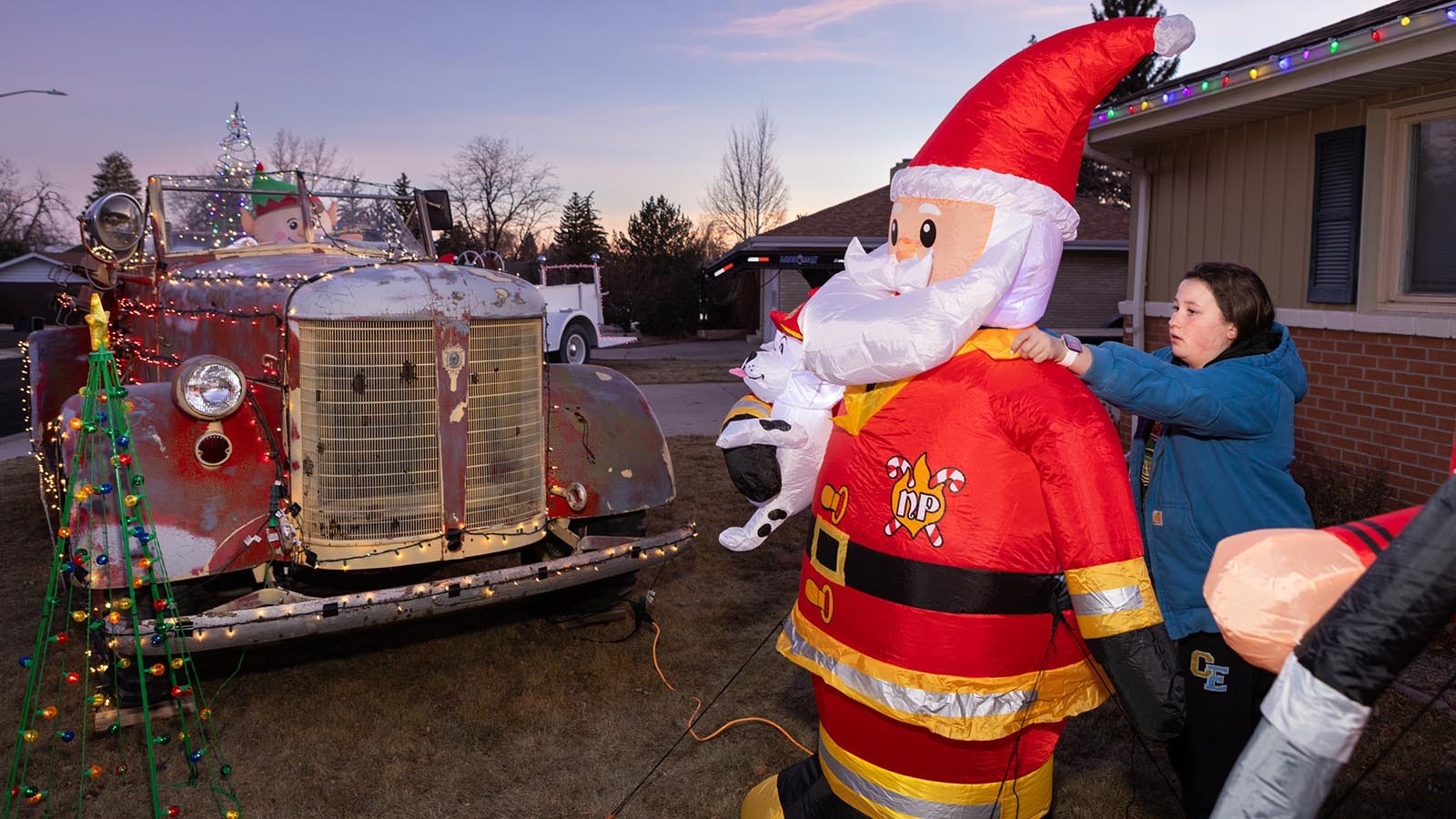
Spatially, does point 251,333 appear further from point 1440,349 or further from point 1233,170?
point 1233,170

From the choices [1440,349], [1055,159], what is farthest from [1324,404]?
[1055,159]

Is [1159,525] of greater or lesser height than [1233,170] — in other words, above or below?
below

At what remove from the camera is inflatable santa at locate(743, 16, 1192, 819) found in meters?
2.26

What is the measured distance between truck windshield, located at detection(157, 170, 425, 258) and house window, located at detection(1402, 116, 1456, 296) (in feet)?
19.1

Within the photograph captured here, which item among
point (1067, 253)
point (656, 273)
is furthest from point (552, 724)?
point (656, 273)

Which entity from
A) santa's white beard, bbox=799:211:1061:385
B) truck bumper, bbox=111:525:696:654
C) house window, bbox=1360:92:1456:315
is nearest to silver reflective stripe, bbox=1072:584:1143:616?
santa's white beard, bbox=799:211:1061:385

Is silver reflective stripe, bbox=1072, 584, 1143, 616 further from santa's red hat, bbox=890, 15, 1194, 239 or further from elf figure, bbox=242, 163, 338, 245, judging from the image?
elf figure, bbox=242, 163, 338, 245

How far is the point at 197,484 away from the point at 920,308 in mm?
3014

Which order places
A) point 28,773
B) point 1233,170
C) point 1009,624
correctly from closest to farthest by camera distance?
point 1009,624
point 28,773
point 1233,170

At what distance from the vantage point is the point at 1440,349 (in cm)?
565

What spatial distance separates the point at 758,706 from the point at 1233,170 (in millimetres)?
5581

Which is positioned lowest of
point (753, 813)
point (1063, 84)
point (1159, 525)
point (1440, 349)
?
point (753, 813)

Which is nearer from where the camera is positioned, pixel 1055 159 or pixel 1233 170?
pixel 1055 159

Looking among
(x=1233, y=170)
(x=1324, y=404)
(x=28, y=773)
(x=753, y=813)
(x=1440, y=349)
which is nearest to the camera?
(x=753, y=813)
